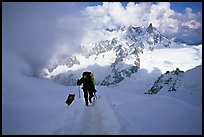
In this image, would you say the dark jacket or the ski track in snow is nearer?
the ski track in snow

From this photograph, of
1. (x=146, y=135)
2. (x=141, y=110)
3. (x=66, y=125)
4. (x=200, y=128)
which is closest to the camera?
(x=146, y=135)

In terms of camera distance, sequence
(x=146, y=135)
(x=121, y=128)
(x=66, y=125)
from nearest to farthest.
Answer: (x=146, y=135), (x=121, y=128), (x=66, y=125)

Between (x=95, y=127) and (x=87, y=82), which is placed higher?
(x=87, y=82)

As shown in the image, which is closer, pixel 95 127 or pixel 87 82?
pixel 95 127

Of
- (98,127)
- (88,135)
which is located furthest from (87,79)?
(88,135)

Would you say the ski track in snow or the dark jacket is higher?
the dark jacket

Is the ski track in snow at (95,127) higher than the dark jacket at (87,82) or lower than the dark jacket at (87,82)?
lower

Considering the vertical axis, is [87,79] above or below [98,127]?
above

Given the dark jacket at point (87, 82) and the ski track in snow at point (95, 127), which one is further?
the dark jacket at point (87, 82)

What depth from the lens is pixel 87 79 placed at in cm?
1526

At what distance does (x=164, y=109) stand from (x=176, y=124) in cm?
256

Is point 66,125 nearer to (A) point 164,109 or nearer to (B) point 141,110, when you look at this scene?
(B) point 141,110

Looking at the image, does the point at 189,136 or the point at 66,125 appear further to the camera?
the point at 66,125

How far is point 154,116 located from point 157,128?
1627 mm
